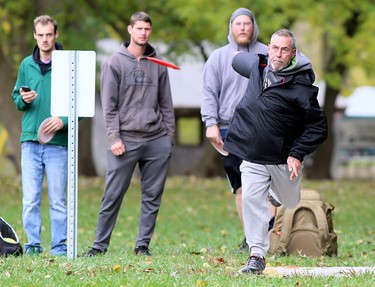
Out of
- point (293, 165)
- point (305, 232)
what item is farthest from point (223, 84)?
point (293, 165)

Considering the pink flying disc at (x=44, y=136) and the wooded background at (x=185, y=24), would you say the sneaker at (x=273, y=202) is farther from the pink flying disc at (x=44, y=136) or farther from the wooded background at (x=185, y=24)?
the wooded background at (x=185, y=24)

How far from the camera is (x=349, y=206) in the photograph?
1927cm

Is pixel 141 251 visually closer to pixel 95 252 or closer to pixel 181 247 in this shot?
pixel 95 252

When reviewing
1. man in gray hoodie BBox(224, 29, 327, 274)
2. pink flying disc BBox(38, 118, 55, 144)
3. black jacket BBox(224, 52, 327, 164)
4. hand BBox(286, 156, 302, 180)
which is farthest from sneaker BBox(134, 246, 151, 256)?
hand BBox(286, 156, 302, 180)

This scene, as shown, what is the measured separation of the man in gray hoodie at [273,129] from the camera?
26.0 feet

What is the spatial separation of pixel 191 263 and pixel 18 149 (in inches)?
644

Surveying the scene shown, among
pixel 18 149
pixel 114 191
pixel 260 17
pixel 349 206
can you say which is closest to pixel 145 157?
pixel 114 191

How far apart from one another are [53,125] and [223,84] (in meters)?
1.84

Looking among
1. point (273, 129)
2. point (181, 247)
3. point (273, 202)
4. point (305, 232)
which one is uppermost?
point (273, 129)

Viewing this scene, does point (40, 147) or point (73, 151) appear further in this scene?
point (40, 147)

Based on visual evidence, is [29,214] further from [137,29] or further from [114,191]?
[137,29]

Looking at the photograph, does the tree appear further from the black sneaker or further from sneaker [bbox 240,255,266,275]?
sneaker [bbox 240,255,266,275]

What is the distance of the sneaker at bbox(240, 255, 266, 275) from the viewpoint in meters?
7.93

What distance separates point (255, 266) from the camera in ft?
26.1
